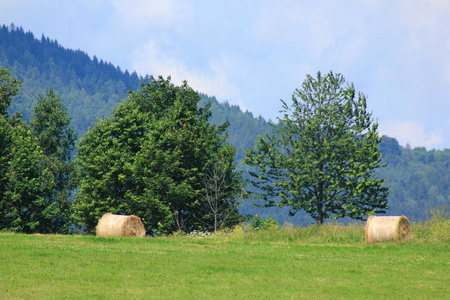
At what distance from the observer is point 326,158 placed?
45.9 metres

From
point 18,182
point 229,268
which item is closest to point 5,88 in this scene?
point 18,182

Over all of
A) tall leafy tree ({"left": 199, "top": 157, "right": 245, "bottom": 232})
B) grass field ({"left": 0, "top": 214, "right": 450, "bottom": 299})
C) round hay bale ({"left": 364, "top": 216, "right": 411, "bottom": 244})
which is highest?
tall leafy tree ({"left": 199, "top": 157, "right": 245, "bottom": 232})

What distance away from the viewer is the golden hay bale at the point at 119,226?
126ft

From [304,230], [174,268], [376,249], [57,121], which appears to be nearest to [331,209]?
[304,230]

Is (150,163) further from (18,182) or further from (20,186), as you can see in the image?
(20,186)

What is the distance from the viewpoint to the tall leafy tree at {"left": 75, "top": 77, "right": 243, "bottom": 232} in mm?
50719

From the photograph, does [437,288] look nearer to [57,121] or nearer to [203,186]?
[203,186]

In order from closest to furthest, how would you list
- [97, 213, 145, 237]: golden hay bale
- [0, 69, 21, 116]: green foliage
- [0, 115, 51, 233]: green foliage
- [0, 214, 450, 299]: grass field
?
[0, 214, 450, 299]: grass field → [97, 213, 145, 237]: golden hay bale → [0, 115, 51, 233]: green foliage → [0, 69, 21, 116]: green foliage

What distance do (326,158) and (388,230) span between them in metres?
15.1

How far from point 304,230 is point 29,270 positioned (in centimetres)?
2029

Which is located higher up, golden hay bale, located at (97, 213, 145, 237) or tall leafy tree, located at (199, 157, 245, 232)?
tall leafy tree, located at (199, 157, 245, 232)

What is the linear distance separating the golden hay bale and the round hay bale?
53.3 feet

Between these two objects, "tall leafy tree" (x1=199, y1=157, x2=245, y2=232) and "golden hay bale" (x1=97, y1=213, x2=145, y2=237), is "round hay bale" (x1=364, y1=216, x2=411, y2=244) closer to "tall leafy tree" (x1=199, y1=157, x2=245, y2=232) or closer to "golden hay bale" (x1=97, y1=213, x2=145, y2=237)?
"golden hay bale" (x1=97, y1=213, x2=145, y2=237)

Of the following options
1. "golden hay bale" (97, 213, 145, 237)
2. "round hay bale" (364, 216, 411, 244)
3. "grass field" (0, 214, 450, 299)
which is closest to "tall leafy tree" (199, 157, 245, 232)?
"golden hay bale" (97, 213, 145, 237)
